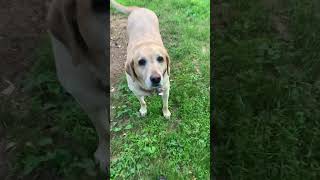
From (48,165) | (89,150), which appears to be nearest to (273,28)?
(89,150)

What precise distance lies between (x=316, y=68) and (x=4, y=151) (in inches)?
106

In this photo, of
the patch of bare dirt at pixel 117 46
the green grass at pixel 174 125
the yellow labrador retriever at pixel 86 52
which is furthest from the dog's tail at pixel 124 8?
the yellow labrador retriever at pixel 86 52

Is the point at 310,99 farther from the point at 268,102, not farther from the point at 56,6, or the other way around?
the point at 56,6

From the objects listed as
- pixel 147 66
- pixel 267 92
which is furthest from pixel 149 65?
pixel 267 92

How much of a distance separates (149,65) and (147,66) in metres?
0.02

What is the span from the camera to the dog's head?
130 inches

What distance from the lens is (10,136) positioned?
3.50m

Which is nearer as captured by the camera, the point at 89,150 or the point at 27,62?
the point at 89,150

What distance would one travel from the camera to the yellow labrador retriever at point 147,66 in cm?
333

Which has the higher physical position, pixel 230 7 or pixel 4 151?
pixel 230 7

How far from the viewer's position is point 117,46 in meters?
4.72

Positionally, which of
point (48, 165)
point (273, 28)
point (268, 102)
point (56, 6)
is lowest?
point (48, 165)

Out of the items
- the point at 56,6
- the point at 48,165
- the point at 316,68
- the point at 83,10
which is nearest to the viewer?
the point at 83,10

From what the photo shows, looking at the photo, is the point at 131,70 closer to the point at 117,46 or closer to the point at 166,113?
the point at 166,113
